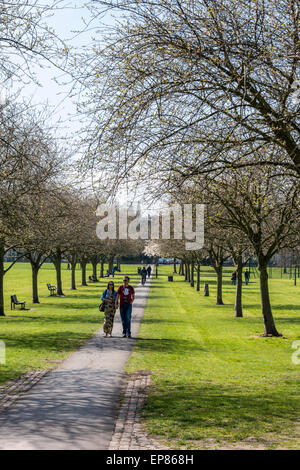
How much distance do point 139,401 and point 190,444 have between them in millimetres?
2707

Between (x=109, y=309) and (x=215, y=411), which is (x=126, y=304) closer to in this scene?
(x=109, y=309)

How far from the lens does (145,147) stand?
10.3m

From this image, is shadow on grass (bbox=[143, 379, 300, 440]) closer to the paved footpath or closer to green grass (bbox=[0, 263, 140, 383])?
the paved footpath

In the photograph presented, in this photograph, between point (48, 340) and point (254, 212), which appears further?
point (254, 212)

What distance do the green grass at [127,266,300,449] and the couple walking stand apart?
0.75 metres

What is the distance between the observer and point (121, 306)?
64.1ft

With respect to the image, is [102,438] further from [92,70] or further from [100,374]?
[92,70]

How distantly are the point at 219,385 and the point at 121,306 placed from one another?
8168 mm

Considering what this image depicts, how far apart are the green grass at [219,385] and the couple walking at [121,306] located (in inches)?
29.7

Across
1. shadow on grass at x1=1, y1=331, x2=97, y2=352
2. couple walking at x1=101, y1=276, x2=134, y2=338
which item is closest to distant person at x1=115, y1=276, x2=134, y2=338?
couple walking at x1=101, y1=276, x2=134, y2=338

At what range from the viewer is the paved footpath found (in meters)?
7.20

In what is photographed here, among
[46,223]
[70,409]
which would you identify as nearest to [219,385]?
[70,409]

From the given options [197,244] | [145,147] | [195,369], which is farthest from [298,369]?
[197,244]

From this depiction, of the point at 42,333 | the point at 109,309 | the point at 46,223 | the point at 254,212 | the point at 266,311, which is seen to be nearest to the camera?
the point at 109,309
